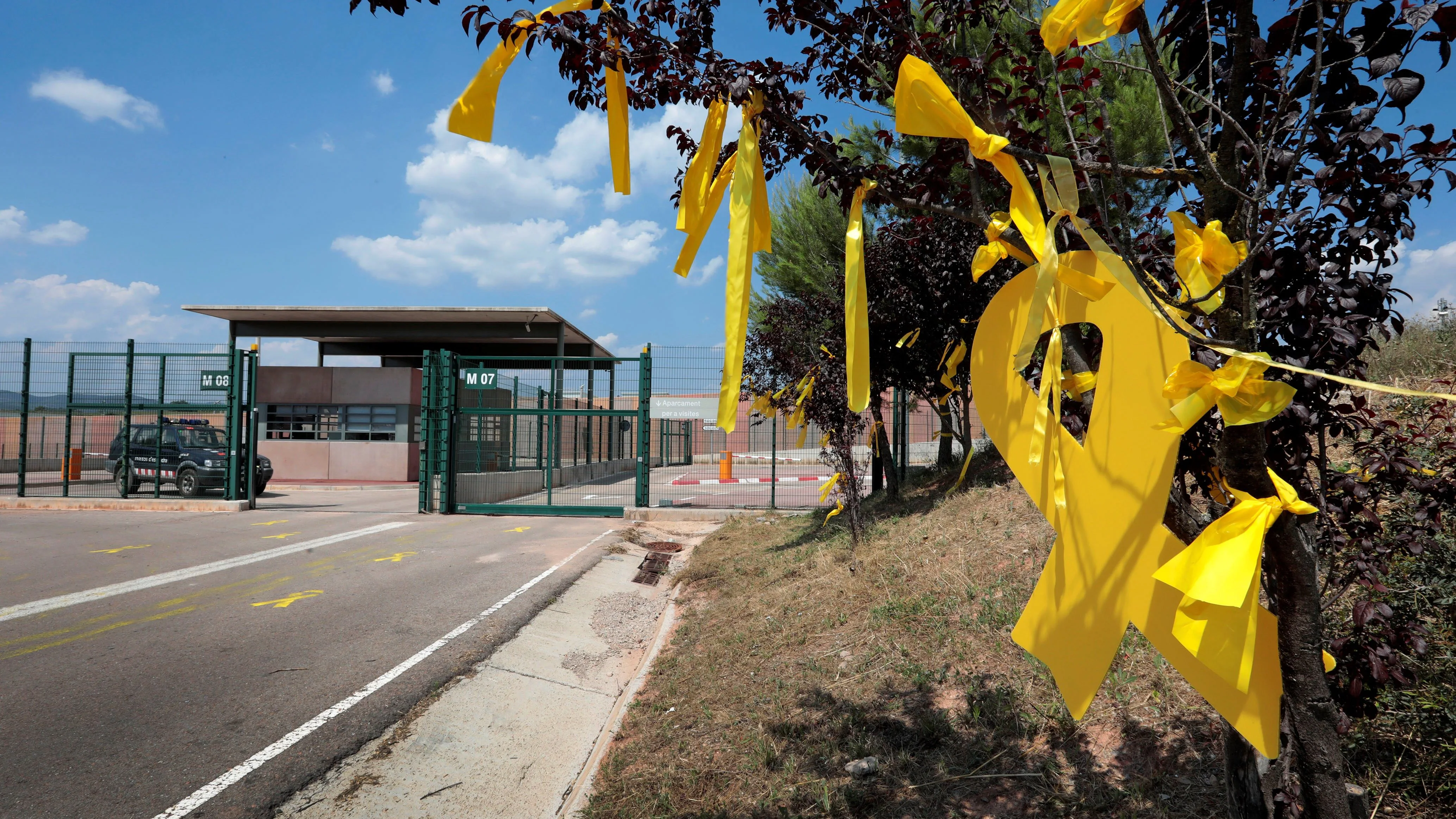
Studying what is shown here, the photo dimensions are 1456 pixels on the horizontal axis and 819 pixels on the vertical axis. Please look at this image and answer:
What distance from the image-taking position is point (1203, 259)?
145 cm

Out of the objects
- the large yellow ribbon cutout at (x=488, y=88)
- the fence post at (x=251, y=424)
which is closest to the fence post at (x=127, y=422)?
the fence post at (x=251, y=424)

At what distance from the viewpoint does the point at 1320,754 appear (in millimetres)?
1587

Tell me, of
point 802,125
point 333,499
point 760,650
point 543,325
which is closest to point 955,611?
point 760,650

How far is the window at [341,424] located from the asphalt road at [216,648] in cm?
1359

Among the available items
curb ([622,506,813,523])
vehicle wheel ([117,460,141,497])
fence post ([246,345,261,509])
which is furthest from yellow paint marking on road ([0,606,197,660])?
vehicle wheel ([117,460,141,497])

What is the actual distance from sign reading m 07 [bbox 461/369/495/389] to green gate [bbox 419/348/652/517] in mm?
19

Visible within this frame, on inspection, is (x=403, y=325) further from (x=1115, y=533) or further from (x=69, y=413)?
(x=1115, y=533)

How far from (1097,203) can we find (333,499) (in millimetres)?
17728

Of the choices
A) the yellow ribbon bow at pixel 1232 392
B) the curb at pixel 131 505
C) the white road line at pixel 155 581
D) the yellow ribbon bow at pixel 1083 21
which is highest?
the yellow ribbon bow at pixel 1083 21

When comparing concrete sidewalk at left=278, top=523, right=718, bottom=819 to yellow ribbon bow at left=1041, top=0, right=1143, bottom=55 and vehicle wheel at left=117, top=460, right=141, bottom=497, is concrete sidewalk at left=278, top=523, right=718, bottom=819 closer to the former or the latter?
yellow ribbon bow at left=1041, top=0, right=1143, bottom=55

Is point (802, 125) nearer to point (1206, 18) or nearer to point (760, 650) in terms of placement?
point (1206, 18)

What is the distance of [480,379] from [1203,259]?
45.1ft

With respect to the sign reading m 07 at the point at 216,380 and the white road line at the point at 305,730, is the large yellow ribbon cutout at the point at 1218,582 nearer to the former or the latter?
the white road line at the point at 305,730

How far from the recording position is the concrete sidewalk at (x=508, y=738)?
10.5 feet
